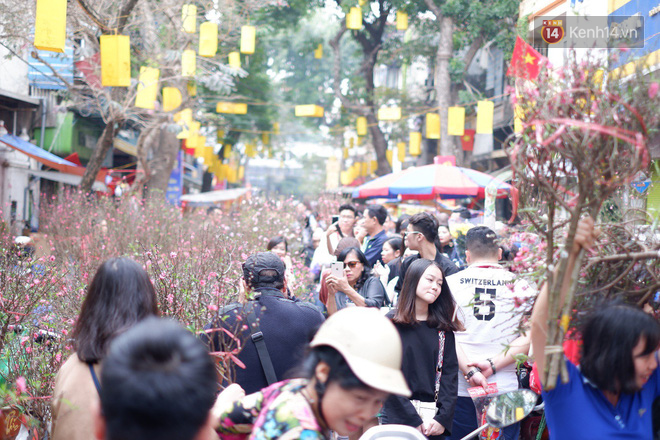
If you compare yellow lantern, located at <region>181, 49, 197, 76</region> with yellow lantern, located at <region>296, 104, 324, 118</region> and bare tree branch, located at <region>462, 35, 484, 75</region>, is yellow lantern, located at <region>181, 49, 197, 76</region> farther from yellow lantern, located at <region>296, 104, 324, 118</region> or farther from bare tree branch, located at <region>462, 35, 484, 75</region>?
bare tree branch, located at <region>462, 35, 484, 75</region>

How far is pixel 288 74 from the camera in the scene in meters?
33.9

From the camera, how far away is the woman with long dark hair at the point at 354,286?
4637 millimetres

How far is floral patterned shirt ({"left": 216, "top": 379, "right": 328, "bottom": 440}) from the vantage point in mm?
1724

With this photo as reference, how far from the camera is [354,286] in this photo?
5.40 metres

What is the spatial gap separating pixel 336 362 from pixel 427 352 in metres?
2.18

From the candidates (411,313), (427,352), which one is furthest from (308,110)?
(427,352)

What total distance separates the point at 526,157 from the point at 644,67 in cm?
52

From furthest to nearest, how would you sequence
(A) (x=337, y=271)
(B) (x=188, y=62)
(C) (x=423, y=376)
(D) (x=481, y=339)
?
1. (B) (x=188, y=62)
2. (A) (x=337, y=271)
3. (D) (x=481, y=339)
4. (C) (x=423, y=376)

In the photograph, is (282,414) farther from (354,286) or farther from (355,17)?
Answer: (355,17)

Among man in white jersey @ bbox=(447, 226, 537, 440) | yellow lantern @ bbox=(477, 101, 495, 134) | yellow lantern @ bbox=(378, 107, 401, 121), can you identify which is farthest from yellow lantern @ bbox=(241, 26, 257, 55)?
man in white jersey @ bbox=(447, 226, 537, 440)

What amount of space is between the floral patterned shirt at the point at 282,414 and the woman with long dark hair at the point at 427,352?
1.91 m

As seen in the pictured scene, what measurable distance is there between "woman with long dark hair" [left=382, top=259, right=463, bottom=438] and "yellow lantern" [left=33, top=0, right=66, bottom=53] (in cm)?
564

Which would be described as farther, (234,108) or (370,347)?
(234,108)

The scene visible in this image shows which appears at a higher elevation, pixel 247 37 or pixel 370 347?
pixel 247 37
